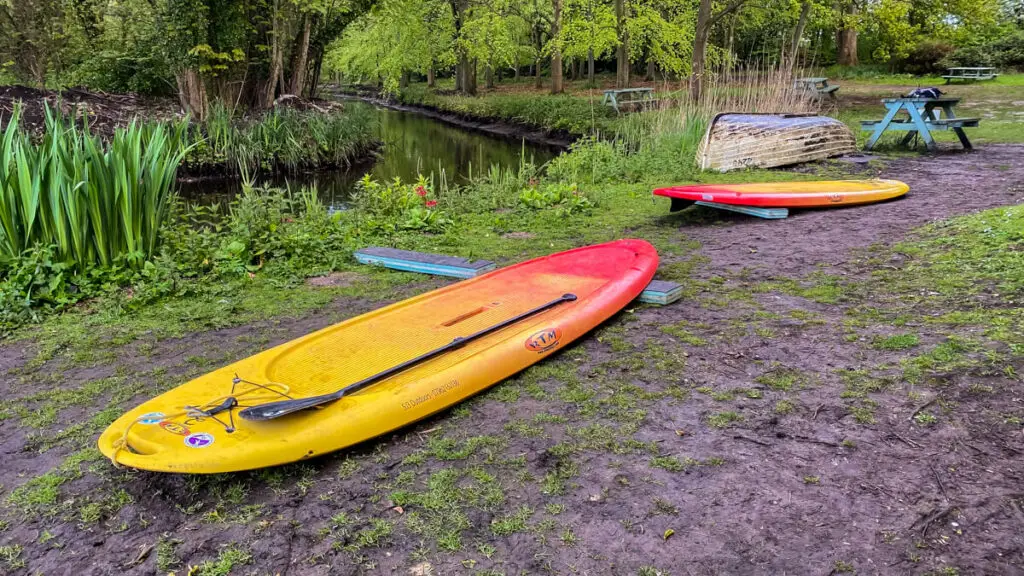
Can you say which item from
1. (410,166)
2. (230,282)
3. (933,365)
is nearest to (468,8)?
(410,166)

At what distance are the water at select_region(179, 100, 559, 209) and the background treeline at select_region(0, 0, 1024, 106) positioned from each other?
94.2 inches

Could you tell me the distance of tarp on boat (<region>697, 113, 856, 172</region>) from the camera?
8.35m

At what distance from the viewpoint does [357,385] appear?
2570 mm

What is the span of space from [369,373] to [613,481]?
1.06 meters

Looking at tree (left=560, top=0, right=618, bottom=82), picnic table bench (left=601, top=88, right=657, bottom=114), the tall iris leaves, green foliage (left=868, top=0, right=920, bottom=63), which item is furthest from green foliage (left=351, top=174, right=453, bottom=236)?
green foliage (left=868, top=0, right=920, bottom=63)

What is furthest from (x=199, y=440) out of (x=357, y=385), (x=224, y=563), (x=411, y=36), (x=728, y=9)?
(x=411, y=36)

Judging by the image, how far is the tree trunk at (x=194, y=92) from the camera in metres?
13.5

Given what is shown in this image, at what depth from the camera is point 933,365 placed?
2809 mm

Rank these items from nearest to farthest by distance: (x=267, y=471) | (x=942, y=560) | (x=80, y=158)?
(x=942, y=560), (x=267, y=471), (x=80, y=158)

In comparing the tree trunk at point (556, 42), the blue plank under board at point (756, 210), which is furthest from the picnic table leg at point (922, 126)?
the tree trunk at point (556, 42)

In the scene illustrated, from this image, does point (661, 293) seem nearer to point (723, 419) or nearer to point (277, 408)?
point (723, 419)

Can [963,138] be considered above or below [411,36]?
below

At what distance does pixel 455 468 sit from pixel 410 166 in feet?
39.9

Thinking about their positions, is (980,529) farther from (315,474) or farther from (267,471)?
(267,471)
